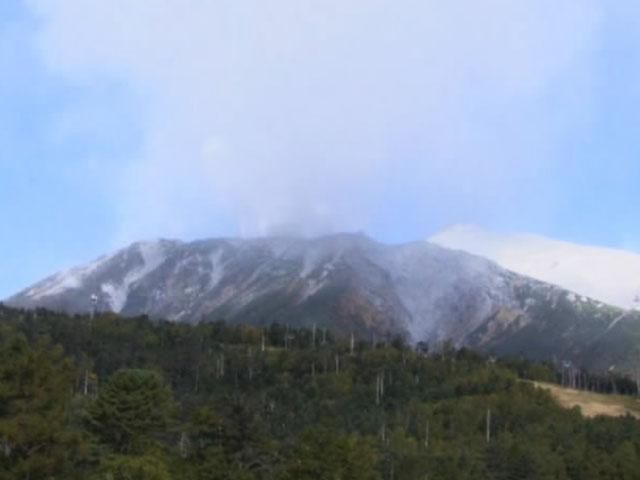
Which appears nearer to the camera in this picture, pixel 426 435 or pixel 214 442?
pixel 214 442

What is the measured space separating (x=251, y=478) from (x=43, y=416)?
84.2 feet

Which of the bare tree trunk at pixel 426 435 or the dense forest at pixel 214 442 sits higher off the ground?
the dense forest at pixel 214 442

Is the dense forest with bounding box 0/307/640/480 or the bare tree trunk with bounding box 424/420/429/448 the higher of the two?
the dense forest with bounding box 0/307/640/480

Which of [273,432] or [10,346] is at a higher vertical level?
[10,346]

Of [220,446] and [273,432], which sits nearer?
[220,446]

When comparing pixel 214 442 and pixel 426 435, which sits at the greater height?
pixel 214 442

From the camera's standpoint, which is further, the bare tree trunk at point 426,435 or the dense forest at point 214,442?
the bare tree trunk at point 426,435

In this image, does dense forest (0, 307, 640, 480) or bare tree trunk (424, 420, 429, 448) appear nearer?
dense forest (0, 307, 640, 480)

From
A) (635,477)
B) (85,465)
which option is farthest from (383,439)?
(85,465)

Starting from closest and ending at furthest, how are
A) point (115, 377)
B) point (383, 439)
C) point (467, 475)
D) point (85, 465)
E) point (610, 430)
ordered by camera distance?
point (85, 465), point (115, 377), point (467, 475), point (383, 439), point (610, 430)

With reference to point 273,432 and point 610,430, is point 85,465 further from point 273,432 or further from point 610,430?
point 610,430

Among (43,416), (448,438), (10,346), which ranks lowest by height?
(448,438)

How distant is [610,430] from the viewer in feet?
567

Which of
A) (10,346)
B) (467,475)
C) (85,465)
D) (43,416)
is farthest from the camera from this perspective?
(467,475)
